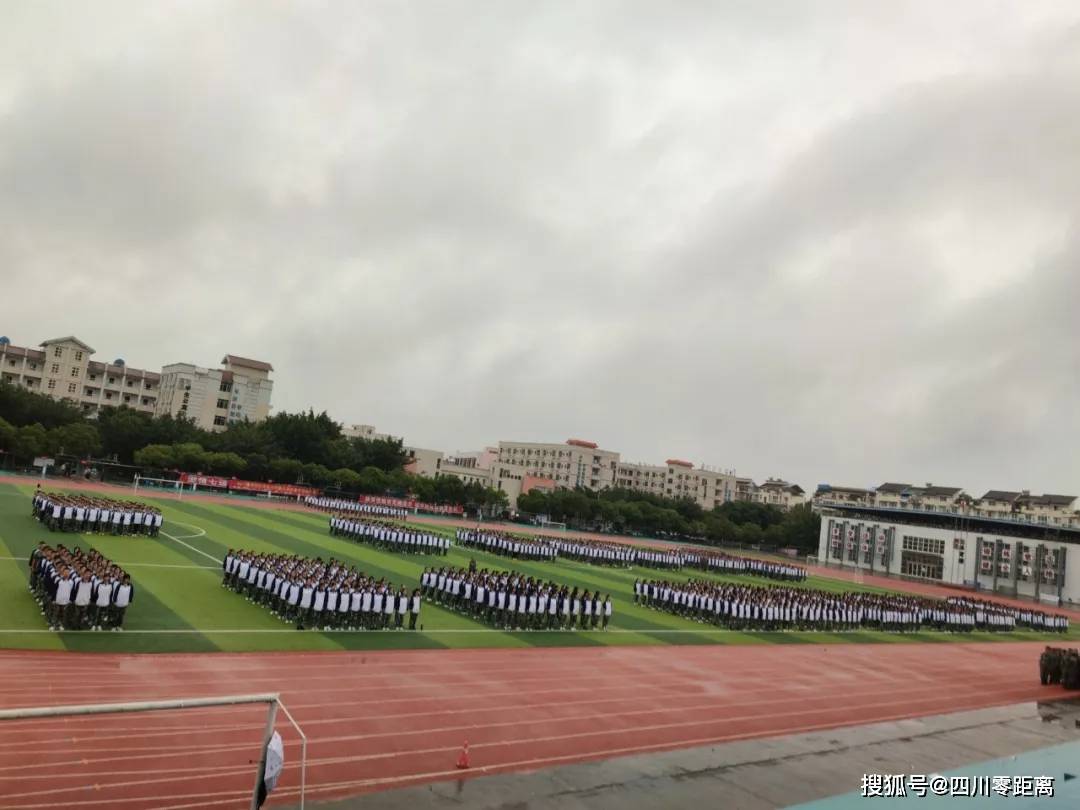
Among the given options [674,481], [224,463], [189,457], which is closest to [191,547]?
[189,457]

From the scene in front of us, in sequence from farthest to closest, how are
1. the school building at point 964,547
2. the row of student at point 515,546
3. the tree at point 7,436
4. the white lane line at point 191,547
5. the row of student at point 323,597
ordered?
the school building at point 964,547, the tree at point 7,436, the row of student at point 515,546, the white lane line at point 191,547, the row of student at point 323,597

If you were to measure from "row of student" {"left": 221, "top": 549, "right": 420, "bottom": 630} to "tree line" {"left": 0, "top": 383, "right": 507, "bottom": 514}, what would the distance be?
37.6 meters

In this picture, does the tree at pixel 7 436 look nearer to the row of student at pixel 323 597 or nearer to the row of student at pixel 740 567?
the row of student at pixel 323 597

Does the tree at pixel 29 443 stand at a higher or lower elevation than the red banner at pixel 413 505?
higher

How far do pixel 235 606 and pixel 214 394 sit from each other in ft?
236

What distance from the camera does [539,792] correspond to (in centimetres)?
898

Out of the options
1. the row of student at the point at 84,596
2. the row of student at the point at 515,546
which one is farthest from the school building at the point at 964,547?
the row of student at the point at 84,596

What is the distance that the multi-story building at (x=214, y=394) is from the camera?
81.4 meters

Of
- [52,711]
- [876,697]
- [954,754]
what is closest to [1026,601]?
[876,697]

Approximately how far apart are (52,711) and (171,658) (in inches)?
367

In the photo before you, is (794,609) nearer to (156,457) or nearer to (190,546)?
(190,546)

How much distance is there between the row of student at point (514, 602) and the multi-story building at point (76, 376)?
60.8 m

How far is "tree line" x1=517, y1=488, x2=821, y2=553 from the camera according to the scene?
7312cm

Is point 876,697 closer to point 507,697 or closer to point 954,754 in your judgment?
point 954,754
